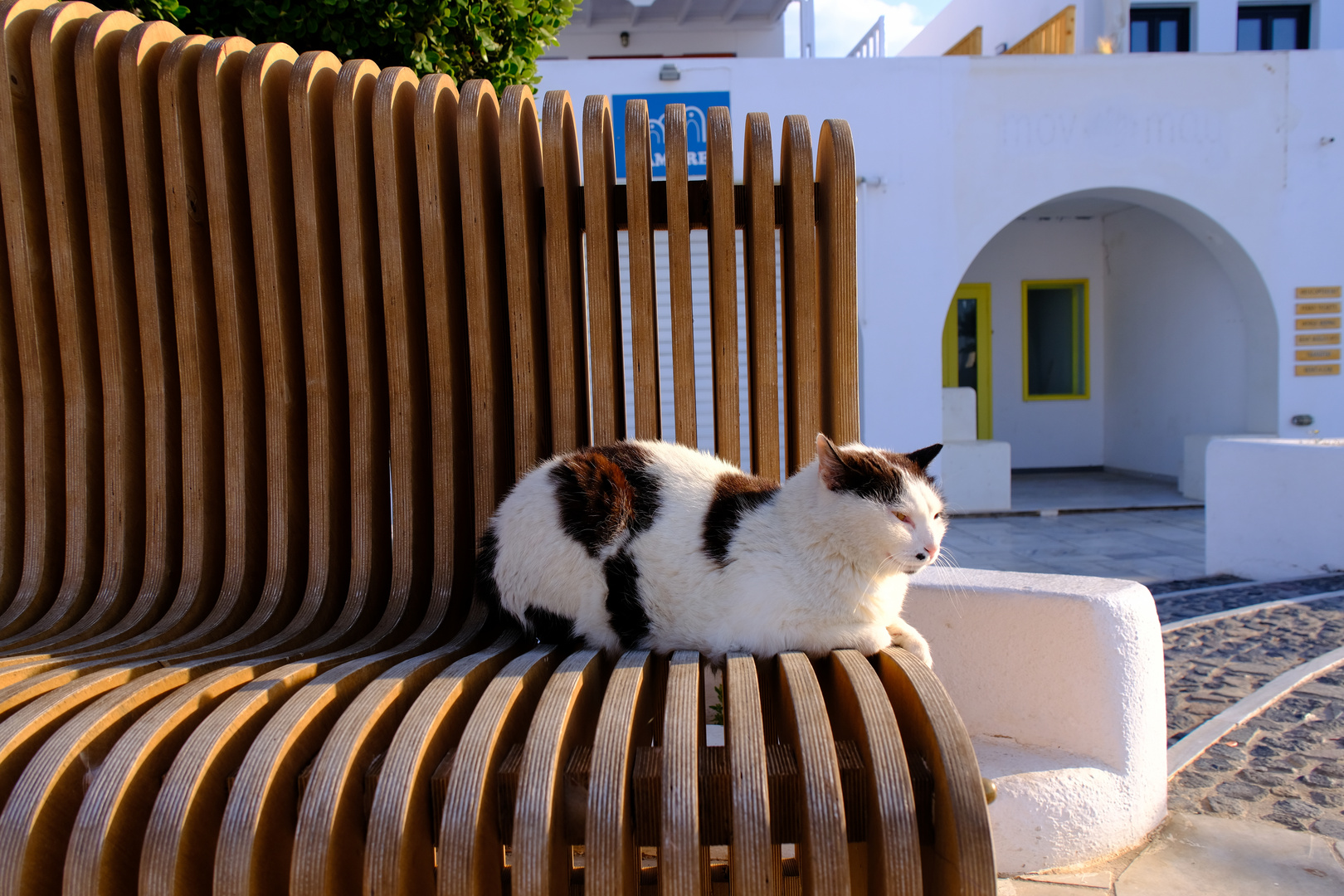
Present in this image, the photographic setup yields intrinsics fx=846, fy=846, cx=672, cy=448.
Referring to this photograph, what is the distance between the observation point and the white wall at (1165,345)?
31.3ft

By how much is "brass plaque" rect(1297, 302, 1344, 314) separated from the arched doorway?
73cm

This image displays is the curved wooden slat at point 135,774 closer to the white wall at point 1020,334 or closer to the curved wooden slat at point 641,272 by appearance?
the curved wooden slat at point 641,272

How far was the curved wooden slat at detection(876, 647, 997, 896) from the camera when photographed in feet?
3.08

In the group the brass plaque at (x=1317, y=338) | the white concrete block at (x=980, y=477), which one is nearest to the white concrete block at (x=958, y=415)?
the white concrete block at (x=980, y=477)

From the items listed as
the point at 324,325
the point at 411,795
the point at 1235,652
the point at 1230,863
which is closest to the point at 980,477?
the point at 1235,652

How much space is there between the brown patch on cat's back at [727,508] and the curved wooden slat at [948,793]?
1.77ft

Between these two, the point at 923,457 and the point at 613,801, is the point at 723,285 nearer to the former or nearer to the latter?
the point at 923,457

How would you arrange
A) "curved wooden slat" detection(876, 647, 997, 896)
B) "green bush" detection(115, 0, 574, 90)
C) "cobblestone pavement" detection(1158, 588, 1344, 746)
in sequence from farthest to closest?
"cobblestone pavement" detection(1158, 588, 1344, 746), "green bush" detection(115, 0, 574, 90), "curved wooden slat" detection(876, 647, 997, 896)

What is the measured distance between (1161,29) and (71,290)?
13.7m

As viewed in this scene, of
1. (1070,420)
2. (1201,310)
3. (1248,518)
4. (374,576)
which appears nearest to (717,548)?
(374,576)

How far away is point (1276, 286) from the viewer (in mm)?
8453

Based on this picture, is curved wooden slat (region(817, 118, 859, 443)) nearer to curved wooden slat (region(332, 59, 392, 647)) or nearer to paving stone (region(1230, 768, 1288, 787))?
curved wooden slat (region(332, 59, 392, 647))

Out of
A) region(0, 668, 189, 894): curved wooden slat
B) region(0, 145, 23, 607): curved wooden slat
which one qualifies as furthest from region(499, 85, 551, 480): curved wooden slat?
region(0, 145, 23, 607): curved wooden slat

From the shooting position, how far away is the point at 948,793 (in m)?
0.96
